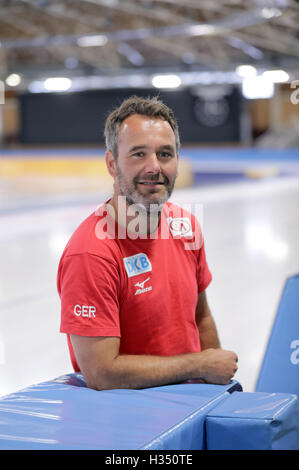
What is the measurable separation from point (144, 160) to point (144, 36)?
25.8 metres

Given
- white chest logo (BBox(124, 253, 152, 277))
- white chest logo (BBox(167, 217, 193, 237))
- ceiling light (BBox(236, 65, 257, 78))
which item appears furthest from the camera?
ceiling light (BBox(236, 65, 257, 78))

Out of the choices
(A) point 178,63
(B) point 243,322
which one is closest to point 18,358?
(B) point 243,322

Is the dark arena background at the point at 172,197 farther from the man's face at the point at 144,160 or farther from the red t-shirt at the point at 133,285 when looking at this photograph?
the man's face at the point at 144,160

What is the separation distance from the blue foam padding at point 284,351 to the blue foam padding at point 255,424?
0.71m

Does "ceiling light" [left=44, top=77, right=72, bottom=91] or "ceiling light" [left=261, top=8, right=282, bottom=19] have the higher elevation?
"ceiling light" [left=44, top=77, right=72, bottom=91]

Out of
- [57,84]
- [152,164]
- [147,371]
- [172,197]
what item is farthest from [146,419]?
[57,84]

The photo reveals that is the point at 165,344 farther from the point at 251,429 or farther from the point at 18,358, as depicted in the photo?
the point at 18,358

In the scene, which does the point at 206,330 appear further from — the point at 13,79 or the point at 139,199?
the point at 13,79

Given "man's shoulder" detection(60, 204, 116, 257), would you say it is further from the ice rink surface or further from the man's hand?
the ice rink surface

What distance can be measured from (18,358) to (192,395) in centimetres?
240

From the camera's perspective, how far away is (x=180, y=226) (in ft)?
8.09

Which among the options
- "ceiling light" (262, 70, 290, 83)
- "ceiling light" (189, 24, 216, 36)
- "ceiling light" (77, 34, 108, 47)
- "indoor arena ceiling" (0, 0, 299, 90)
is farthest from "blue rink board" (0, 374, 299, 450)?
"ceiling light" (262, 70, 290, 83)

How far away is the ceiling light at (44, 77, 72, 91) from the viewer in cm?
3266
